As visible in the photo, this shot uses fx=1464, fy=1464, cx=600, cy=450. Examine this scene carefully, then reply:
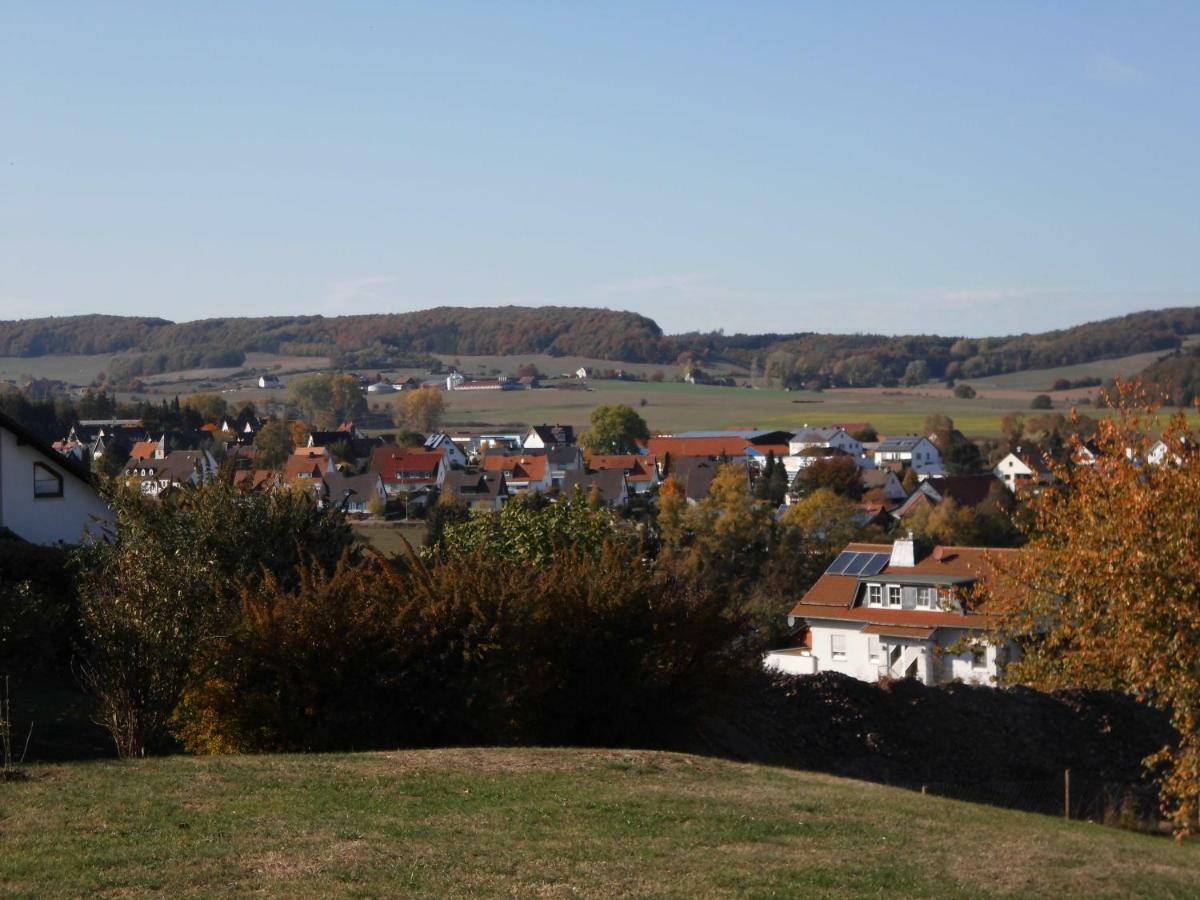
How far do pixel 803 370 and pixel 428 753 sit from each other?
17978 cm

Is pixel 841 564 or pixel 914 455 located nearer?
pixel 841 564

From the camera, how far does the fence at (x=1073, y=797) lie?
20.1 meters

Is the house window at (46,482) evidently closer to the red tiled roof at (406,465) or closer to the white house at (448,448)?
the red tiled roof at (406,465)

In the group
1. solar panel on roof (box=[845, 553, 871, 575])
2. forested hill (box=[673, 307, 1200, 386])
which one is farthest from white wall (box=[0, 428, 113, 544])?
forested hill (box=[673, 307, 1200, 386])

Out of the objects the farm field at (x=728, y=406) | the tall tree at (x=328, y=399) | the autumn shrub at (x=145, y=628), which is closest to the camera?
the autumn shrub at (x=145, y=628)

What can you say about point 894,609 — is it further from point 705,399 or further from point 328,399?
point 705,399

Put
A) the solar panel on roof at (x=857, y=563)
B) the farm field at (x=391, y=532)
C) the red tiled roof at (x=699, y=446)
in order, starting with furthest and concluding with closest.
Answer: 1. the red tiled roof at (x=699, y=446)
2. the farm field at (x=391, y=532)
3. the solar panel on roof at (x=857, y=563)

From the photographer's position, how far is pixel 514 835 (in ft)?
39.7

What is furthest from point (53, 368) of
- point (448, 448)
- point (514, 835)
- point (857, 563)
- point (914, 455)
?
point (514, 835)

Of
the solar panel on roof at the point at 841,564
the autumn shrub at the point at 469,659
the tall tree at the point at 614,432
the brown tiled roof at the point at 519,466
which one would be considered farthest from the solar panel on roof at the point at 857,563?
the tall tree at the point at 614,432

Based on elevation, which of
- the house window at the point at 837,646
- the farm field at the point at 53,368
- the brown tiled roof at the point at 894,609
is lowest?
the house window at the point at 837,646

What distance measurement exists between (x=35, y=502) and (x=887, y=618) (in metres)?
26.2

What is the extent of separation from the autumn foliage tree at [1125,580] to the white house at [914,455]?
100199mm

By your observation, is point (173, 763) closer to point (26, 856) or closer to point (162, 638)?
point (162, 638)
